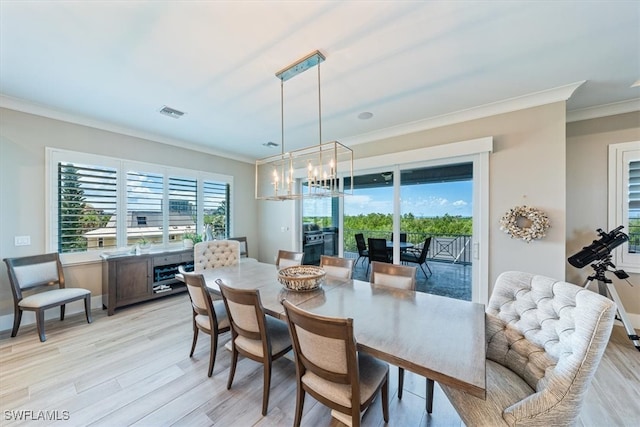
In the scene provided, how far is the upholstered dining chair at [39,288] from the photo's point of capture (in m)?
2.70

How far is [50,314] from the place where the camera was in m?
3.19

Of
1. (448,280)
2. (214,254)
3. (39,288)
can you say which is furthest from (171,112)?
(448,280)

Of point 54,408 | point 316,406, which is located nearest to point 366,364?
point 316,406

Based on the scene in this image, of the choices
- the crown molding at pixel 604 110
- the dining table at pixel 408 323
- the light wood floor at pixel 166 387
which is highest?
the crown molding at pixel 604 110

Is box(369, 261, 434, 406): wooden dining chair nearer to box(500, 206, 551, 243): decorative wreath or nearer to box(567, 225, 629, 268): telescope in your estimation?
box(500, 206, 551, 243): decorative wreath

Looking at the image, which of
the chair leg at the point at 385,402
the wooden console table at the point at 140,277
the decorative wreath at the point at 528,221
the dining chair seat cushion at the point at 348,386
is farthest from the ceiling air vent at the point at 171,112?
the decorative wreath at the point at 528,221

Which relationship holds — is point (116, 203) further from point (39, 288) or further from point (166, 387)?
point (166, 387)

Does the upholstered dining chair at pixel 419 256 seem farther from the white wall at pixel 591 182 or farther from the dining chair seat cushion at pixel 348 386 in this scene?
the dining chair seat cushion at pixel 348 386

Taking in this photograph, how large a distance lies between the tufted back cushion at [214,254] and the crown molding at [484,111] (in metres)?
2.83

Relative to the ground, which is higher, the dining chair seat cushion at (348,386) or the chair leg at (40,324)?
the dining chair seat cushion at (348,386)

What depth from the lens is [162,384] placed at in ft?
6.64

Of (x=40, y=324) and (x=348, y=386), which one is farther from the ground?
(x=348, y=386)

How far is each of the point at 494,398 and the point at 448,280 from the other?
266cm

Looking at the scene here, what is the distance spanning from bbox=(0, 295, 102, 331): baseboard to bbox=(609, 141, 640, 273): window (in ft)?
23.0
